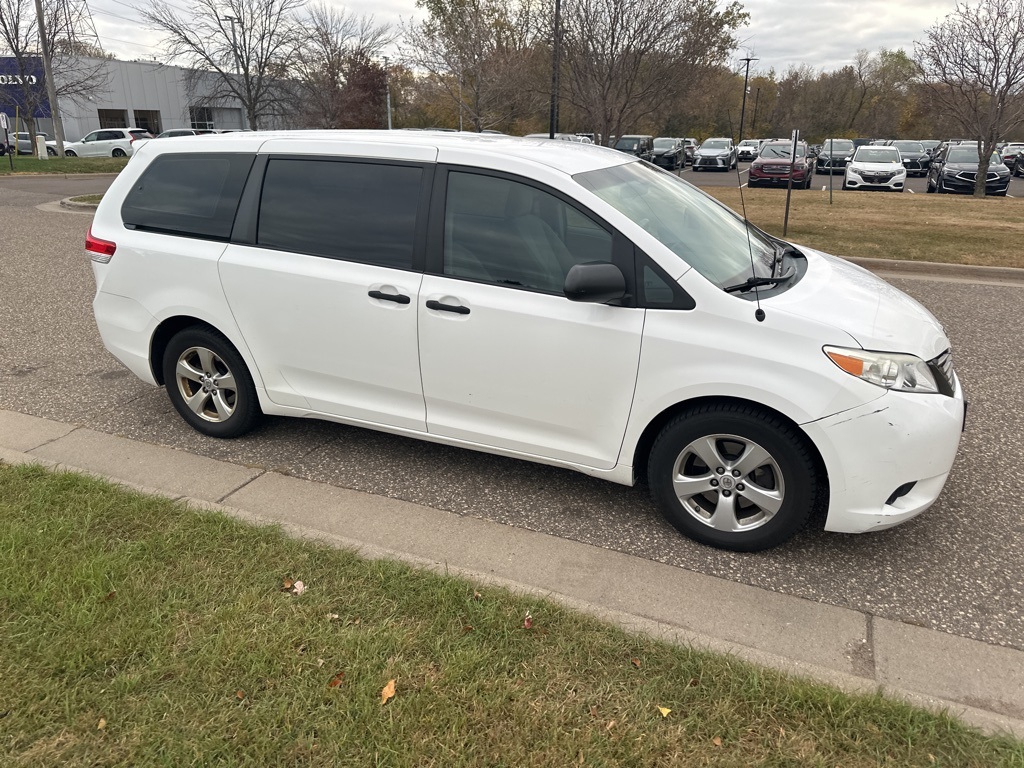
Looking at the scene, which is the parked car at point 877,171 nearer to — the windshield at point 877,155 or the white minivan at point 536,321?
the windshield at point 877,155

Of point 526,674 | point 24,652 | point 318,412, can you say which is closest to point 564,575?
point 526,674

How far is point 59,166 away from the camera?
29500mm

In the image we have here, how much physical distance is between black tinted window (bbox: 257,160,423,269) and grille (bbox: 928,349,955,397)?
8.31ft

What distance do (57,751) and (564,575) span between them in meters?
1.95

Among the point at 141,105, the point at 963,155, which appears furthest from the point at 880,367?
the point at 141,105

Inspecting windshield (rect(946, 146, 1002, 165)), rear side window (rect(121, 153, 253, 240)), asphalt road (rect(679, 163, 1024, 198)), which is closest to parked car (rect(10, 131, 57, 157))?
asphalt road (rect(679, 163, 1024, 198))

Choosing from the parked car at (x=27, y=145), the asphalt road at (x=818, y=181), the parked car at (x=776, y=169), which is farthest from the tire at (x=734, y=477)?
the parked car at (x=27, y=145)

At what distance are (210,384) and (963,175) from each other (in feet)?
85.2

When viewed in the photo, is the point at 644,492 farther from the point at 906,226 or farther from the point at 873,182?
the point at 873,182

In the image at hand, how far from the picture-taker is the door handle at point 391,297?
3758mm

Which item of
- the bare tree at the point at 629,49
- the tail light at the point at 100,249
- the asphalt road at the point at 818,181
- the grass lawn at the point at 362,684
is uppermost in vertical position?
the bare tree at the point at 629,49

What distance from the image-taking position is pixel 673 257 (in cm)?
339

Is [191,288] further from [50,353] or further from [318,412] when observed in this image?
[50,353]

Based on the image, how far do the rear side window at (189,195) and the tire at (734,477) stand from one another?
2.85 m
